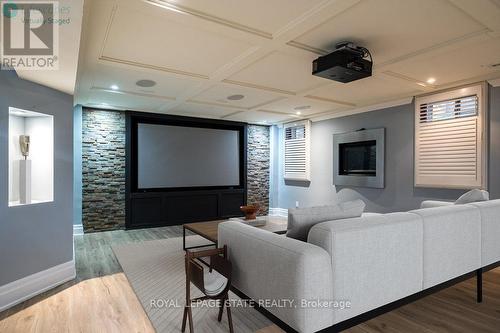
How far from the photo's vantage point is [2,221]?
255 cm

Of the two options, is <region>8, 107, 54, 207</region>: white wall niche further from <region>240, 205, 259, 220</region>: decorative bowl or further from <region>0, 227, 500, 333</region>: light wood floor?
<region>240, 205, 259, 220</region>: decorative bowl

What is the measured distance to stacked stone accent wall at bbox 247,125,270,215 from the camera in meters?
7.34

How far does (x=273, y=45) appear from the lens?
8.97 ft

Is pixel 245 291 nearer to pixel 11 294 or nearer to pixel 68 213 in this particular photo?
pixel 11 294

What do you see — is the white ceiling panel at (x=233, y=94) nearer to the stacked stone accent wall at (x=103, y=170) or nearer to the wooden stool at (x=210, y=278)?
the stacked stone accent wall at (x=103, y=170)

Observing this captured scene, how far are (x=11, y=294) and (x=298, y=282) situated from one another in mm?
2649

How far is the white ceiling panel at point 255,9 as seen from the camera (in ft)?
6.71

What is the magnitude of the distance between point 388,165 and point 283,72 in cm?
274

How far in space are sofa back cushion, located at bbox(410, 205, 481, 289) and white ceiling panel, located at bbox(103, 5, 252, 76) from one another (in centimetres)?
214

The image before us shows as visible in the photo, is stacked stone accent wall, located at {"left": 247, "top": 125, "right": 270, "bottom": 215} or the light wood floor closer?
the light wood floor

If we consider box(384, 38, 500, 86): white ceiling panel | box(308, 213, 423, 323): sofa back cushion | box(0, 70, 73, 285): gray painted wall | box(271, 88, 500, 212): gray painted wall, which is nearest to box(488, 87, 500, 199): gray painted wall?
box(271, 88, 500, 212): gray painted wall

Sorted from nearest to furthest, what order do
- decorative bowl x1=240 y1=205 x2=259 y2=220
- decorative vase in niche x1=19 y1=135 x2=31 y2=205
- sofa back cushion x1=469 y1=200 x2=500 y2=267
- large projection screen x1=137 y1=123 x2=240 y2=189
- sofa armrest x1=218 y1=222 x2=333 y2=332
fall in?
sofa armrest x1=218 y1=222 x2=333 y2=332 < sofa back cushion x1=469 y1=200 x2=500 y2=267 < decorative vase in niche x1=19 y1=135 x2=31 y2=205 < decorative bowl x1=240 y1=205 x2=259 y2=220 < large projection screen x1=137 y1=123 x2=240 y2=189

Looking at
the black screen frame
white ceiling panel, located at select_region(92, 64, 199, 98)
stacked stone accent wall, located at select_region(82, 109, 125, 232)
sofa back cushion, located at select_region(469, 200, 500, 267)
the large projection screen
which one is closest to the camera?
sofa back cushion, located at select_region(469, 200, 500, 267)

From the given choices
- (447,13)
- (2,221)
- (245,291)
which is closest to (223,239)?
(245,291)
